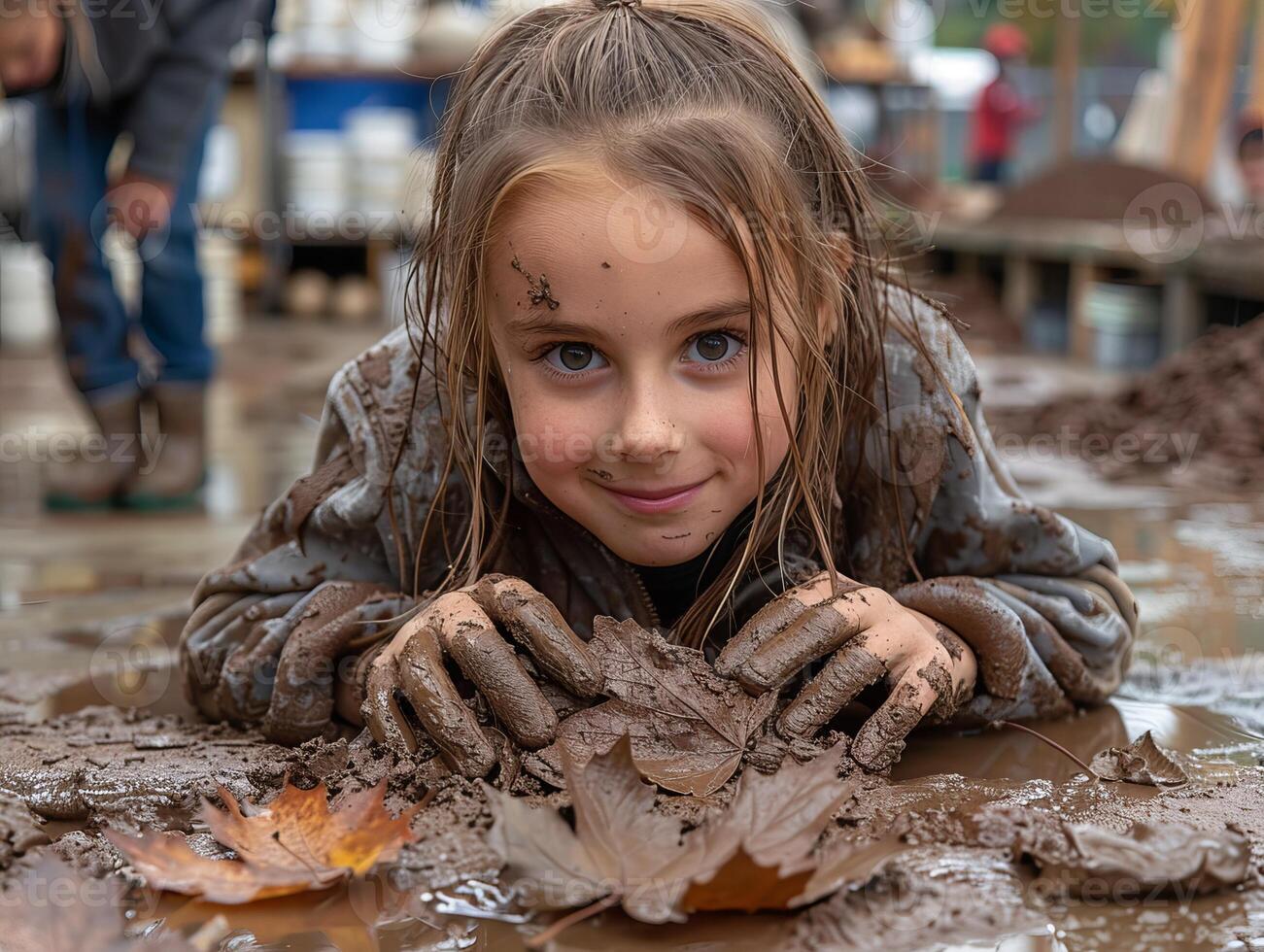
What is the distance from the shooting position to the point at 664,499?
63.1 inches

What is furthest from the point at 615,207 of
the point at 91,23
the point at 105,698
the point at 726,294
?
the point at 91,23

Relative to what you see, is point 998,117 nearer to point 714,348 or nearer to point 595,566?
point 595,566

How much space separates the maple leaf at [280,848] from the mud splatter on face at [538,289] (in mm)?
522

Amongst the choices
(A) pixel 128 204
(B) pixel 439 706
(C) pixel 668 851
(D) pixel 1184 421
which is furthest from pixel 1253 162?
(C) pixel 668 851

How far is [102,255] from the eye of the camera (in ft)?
12.4

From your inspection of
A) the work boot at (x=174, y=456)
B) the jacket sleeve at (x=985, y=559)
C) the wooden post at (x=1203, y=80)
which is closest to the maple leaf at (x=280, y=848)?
the jacket sleeve at (x=985, y=559)

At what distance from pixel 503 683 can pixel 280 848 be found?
284 millimetres

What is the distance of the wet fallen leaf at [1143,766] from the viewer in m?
1.60

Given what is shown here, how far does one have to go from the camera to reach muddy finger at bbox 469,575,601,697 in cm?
154

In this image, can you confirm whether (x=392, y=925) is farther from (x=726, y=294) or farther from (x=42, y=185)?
(x=42, y=185)

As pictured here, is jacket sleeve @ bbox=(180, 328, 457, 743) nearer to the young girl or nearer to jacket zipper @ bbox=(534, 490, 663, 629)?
the young girl

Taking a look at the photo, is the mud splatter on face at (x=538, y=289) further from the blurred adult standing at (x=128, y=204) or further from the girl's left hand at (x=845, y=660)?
the blurred adult standing at (x=128, y=204)

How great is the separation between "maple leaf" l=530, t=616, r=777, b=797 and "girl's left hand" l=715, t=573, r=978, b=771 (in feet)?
0.09

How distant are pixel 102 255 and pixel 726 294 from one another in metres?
2.73
